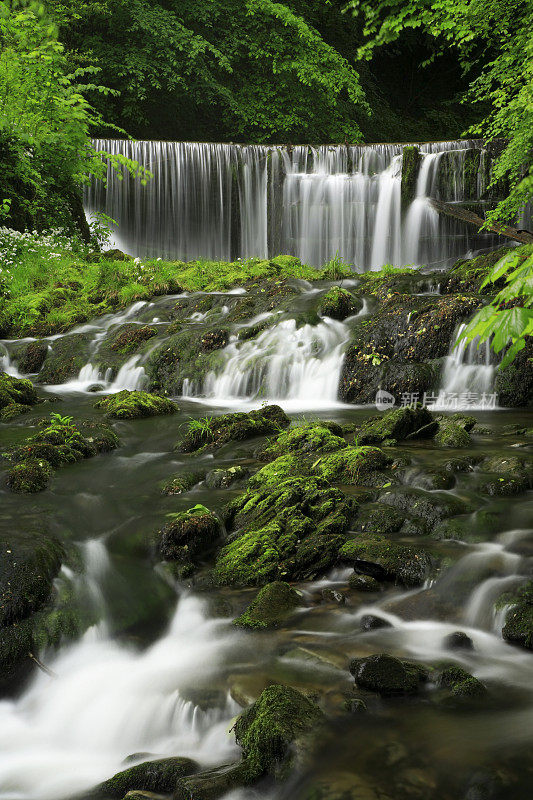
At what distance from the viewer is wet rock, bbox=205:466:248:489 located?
20.3ft

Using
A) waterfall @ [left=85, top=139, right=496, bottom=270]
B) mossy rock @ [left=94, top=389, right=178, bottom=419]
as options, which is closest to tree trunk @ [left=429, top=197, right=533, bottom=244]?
waterfall @ [left=85, top=139, right=496, bottom=270]

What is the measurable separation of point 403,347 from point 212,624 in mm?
6882

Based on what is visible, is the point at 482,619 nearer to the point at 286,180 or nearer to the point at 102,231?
the point at 102,231

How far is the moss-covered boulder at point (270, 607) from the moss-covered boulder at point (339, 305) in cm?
784

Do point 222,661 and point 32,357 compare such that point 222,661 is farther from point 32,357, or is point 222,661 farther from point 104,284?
point 104,284

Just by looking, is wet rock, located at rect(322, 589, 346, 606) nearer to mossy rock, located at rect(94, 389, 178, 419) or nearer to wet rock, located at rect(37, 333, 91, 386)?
mossy rock, located at rect(94, 389, 178, 419)

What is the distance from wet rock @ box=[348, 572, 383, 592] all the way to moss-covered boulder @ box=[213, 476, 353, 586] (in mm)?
275

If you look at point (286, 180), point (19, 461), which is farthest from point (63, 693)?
point (286, 180)

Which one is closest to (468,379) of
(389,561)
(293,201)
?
(389,561)

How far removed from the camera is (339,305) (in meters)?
11.6

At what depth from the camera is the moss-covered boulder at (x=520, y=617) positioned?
3.71 meters

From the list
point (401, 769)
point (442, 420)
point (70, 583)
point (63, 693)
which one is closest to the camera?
point (401, 769)

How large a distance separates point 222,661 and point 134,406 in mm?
5777

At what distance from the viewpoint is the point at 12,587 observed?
4.09m
